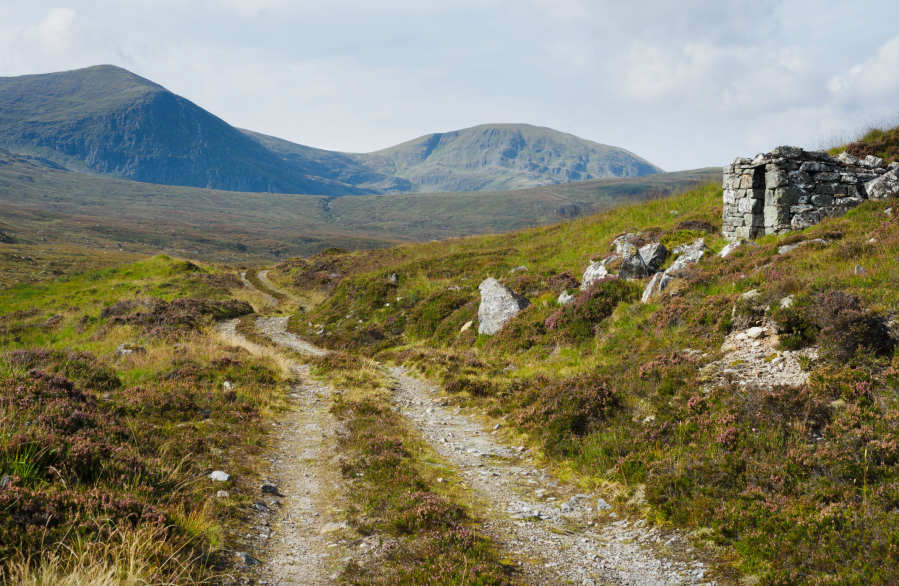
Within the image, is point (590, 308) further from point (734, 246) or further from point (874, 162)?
point (874, 162)

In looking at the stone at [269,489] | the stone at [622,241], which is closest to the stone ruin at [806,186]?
the stone at [622,241]

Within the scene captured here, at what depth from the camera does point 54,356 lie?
12062 mm

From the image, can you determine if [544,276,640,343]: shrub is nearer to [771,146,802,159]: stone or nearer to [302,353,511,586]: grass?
[302,353,511,586]: grass

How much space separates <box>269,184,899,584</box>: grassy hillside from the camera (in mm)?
5594

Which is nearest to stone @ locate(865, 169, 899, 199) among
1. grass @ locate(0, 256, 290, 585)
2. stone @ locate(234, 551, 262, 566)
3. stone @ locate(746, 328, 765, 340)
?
stone @ locate(746, 328, 765, 340)

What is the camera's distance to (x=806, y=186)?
17.7m

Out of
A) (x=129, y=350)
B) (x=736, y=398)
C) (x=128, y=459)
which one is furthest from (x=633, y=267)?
(x=129, y=350)

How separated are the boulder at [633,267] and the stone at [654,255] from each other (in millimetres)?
317

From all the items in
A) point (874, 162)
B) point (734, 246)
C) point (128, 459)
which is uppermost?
point (874, 162)

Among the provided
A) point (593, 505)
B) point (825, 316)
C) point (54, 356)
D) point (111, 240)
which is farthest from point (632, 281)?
point (111, 240)

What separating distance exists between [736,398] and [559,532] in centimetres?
421

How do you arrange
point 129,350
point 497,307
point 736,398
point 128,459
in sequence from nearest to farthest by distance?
point 128,459
point 736,398
point 129,350
point 497,307

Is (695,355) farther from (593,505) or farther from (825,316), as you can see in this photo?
(593,505)

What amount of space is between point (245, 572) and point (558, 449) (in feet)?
21.3
